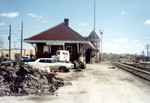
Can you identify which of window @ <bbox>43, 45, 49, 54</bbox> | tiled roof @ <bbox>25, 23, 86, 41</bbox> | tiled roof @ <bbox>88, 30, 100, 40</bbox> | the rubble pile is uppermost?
tiled roof @ <bbox>88, 30, 100, 40</bbox>

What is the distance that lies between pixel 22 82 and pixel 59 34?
16.4 meters

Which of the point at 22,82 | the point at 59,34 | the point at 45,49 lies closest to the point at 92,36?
the point at 59,34

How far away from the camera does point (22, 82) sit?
9062 mm

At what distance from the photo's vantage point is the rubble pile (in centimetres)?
844

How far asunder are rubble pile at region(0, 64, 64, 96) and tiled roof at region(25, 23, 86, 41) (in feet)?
43.5

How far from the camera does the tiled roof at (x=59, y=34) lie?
23.7m

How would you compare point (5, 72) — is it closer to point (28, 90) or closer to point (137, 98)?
point (28, 90)

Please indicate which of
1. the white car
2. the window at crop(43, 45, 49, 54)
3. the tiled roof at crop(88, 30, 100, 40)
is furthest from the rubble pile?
the tiled roof at crop(88, 30, 100, 40)

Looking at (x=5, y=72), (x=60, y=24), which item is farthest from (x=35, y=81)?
(x=60, y=24)

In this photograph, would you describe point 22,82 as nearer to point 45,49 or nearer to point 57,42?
point 57,42

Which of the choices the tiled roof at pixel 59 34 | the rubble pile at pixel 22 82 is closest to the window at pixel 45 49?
the tiled roof at pixel 59 34

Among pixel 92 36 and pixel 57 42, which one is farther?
pixel 92 36

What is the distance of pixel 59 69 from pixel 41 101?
9733 mm

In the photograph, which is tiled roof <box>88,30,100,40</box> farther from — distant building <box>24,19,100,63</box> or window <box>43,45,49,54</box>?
window <box>43,45,49,54</box>
